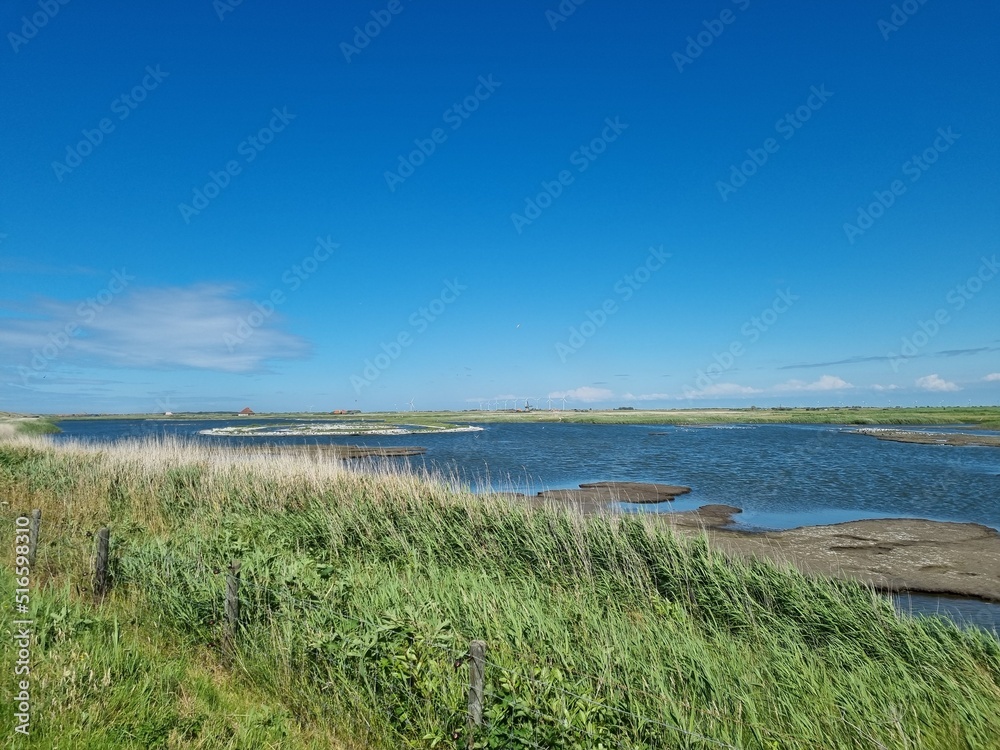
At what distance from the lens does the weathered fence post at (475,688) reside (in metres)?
4.84

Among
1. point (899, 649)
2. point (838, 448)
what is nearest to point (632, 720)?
point (899, 649)

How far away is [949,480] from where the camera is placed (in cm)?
3138

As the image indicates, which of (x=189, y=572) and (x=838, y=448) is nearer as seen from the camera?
(x=189, y=572)

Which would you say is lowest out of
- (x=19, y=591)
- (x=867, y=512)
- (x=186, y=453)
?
(x=867, y=512)

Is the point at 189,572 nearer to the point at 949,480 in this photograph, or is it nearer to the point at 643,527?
the point at 643,527

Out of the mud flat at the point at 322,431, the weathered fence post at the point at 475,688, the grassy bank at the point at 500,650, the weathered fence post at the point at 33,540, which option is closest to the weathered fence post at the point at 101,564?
the grassy bank at the point at 500,650

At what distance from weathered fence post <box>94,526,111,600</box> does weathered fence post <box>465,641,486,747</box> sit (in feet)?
23.0

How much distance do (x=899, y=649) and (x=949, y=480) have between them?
31123 mm

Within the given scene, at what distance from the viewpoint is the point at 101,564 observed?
8.78 metres

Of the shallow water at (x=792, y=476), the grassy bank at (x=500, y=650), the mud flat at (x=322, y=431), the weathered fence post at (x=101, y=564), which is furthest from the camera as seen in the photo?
the mud flat at (x=322, y=431)

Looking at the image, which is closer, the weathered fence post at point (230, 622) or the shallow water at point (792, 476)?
the weathered fence post at point (230, 622)

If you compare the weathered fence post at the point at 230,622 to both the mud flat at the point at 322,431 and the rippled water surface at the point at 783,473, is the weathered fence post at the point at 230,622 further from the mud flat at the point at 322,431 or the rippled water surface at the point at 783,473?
the mud flat at the point at 322,431

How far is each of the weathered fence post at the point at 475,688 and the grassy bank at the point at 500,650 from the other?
0.14m

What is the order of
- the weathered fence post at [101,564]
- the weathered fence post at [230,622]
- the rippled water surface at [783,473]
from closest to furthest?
the weathered fence post at [230,622]
the weathered fence post at [101,564]
the rippled water surface at [783,473]
